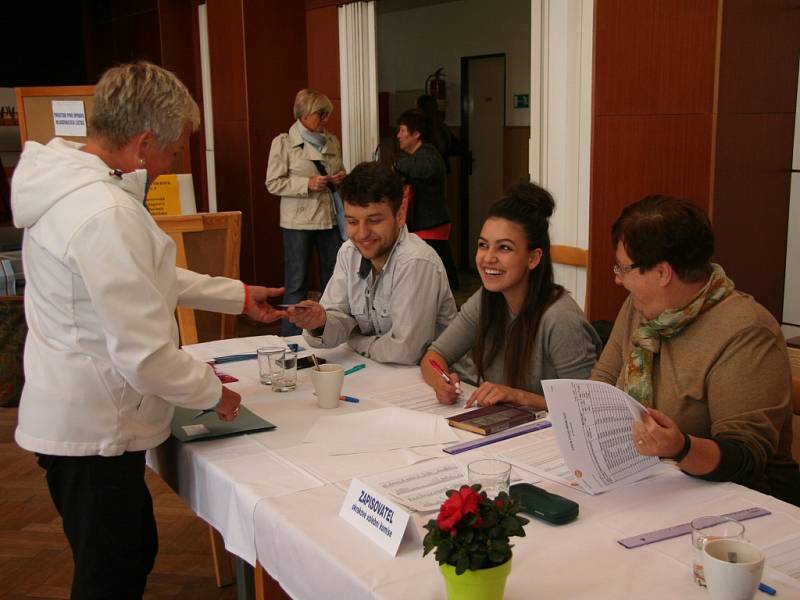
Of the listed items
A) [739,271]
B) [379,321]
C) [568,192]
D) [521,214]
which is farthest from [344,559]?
[568,192]

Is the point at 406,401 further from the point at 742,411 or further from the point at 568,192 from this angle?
the point at 568,192

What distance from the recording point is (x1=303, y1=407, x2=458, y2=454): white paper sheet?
1.79 m

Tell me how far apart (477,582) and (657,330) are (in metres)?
0.87

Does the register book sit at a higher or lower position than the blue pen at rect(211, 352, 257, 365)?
higher

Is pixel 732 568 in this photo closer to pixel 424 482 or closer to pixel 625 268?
pixel 424 482

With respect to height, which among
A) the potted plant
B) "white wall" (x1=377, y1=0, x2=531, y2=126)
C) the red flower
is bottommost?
the potted plant

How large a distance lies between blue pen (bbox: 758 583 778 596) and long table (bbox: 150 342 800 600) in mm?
12

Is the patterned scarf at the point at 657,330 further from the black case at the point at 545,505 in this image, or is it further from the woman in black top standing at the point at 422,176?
the woman in black top standing at the point at 422,176

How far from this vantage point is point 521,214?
2230mm

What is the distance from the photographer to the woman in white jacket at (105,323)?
1.59 meters

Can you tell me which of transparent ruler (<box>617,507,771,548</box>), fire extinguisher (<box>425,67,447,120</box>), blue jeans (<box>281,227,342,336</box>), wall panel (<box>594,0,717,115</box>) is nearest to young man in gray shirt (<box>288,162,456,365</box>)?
transparent ruler (<box>617,507,771,548</box>)

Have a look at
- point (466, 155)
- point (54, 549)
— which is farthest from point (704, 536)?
point (466, 155)

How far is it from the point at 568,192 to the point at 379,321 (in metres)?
2.18

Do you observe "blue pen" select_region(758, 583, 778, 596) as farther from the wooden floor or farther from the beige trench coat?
the beige trench coat
